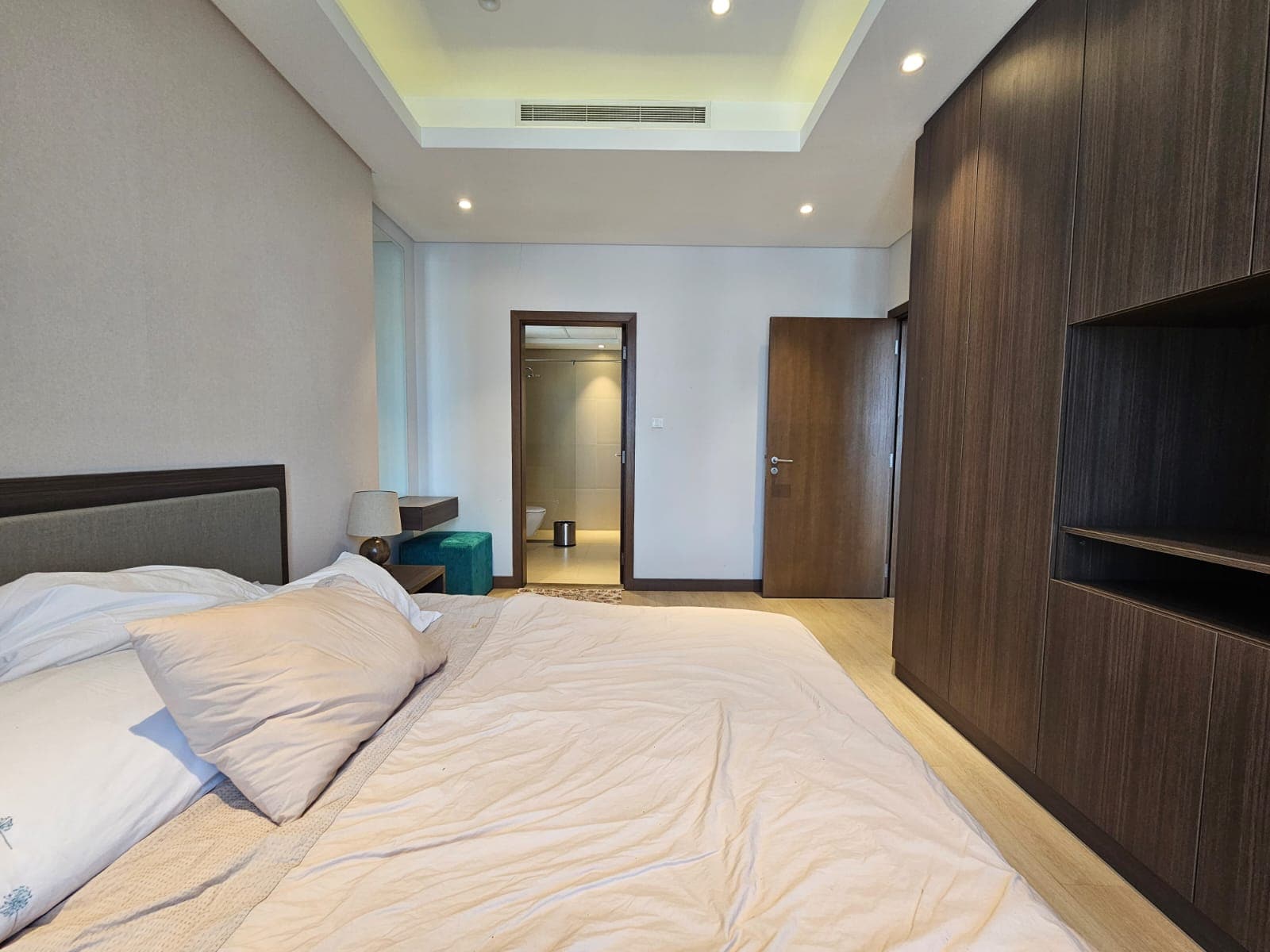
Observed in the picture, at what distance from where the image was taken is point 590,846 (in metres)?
0.77

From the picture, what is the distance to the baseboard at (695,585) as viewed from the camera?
3963 mm

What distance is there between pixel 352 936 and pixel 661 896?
392mm

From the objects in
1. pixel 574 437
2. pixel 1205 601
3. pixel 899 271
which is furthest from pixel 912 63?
pixel 574 437

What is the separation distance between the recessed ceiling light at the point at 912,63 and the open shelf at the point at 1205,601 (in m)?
1.97

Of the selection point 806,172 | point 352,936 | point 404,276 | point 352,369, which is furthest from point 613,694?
point 404,276

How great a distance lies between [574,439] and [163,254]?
4.71 meters

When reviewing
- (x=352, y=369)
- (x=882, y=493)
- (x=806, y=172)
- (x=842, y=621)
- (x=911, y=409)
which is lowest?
(x=842, y=621)

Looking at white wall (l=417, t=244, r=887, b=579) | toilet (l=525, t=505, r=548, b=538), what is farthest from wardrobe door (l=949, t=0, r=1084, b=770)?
toilet (l=525, t=505, r=548, b=538)

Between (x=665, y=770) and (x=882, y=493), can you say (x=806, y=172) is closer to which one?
(x=882, y=493)

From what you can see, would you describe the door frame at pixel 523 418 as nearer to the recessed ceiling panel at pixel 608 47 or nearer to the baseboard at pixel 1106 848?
the recessed ceiling panel at pixel 608 47

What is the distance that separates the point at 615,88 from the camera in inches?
101

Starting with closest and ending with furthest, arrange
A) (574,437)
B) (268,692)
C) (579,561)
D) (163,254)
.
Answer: (268,692) < (163,254) < (579,561) < (574,437)

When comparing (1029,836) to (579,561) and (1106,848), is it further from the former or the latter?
(579,561)

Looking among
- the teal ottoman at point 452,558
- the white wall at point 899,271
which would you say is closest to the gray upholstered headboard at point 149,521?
the teal ottoman at point 452,558
